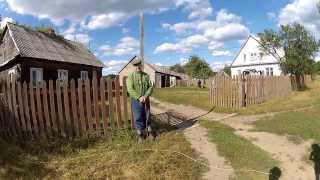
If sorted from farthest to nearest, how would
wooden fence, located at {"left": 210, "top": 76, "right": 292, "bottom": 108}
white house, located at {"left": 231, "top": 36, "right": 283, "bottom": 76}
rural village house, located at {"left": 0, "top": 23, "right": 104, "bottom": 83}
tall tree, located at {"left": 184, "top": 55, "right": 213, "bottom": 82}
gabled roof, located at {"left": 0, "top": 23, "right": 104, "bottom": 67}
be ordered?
tall tree, located at {"left": 184, "top": 55, "right": 213, "bottom": 82} < white house, located at {"left": 231, "top": 36, "right": 283, "bottom": 76} < gabled roof, located at {"left": 0, "top": 23, "right": 104, "bottom": 67} < rural village house, located at {"left": 0, "top": 23, "right": 104, "bottom": 83} < wooden fence, located at {"left": 210, "top": 76, "right": 292, "bottom": 108}

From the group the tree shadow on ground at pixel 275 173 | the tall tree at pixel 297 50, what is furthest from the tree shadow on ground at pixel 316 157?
the tall tree at pixel 297 50

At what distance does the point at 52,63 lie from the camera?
26453mm

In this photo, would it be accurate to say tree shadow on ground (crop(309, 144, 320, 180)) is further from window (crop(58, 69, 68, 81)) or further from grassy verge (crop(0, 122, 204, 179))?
window (crop(58, 69, 68, 81))

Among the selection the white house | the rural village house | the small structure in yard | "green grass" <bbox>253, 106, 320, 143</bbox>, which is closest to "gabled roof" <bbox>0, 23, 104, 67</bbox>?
the rural village house

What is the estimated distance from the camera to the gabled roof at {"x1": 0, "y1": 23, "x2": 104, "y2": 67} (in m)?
24.4

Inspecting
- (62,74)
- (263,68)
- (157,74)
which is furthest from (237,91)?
(263,68)

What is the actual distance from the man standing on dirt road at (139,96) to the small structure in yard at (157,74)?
157 ft

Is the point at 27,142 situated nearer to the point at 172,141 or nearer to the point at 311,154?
the point at 172,141

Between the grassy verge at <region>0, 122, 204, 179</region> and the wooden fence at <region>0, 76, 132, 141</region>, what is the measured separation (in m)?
0.48

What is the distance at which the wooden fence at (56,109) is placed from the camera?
9336mm

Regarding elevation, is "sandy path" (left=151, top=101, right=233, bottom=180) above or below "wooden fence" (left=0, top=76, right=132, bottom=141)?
below

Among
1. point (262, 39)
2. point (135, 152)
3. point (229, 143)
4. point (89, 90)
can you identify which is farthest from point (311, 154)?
point (262, 39)

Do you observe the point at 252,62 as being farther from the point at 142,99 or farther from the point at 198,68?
the point at 142,99

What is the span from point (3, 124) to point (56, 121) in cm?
139
